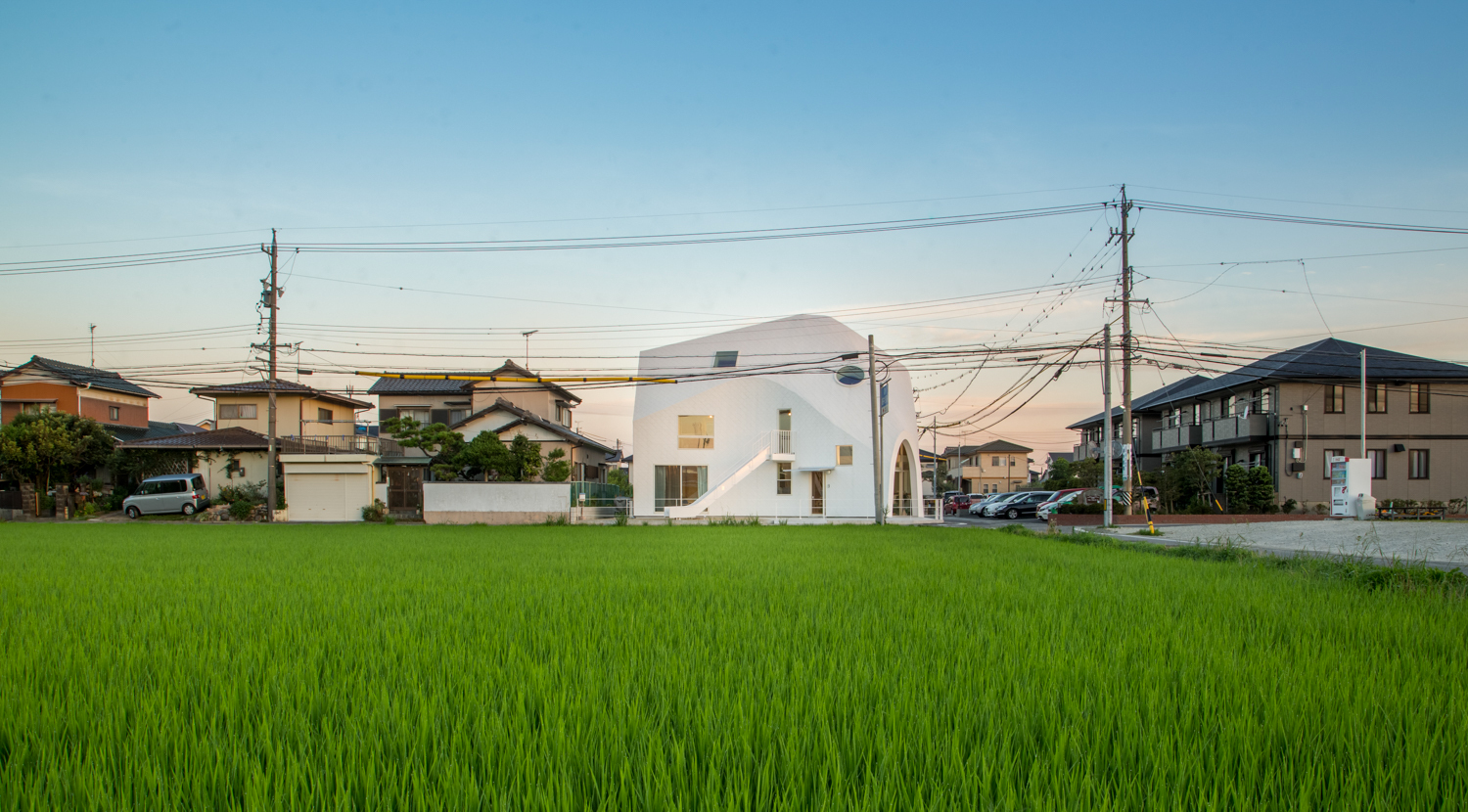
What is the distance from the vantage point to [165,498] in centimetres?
2955

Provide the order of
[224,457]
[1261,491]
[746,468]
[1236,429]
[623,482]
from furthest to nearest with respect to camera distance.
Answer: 1. [623,482]
2. [1236,429]
3. [224,457]
4. [746,468]
5. [1261,491]

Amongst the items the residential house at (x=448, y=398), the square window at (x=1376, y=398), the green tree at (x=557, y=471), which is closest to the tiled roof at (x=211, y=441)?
the residential house at (x=448, y=398)

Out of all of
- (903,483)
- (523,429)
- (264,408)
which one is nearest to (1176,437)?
(903,483)

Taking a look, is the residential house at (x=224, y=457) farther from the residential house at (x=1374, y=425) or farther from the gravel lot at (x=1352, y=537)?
the residential house at (x=1374, y=425)

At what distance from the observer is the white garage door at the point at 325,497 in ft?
94.8

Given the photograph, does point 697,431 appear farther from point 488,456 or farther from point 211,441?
point 211,441

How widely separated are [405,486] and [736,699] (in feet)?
103

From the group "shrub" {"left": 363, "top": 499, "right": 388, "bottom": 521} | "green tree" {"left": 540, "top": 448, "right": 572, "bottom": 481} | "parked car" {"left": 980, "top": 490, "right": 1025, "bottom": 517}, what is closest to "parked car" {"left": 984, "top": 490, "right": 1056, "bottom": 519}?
"parked car" {"left": 980, "top": 490, "right": 1025, "bottom": 517}

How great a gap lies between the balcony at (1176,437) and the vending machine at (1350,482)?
12.7 metres

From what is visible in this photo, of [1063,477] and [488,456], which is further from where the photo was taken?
[1063,477]

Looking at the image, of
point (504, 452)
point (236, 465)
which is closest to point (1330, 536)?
point (504, 452)

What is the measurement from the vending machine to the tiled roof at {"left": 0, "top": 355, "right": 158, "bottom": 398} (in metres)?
47.3

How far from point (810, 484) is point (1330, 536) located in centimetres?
1698

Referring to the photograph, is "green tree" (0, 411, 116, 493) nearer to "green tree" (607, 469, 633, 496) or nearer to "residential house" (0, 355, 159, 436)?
"residential house" (0, 355, 159, 436)
